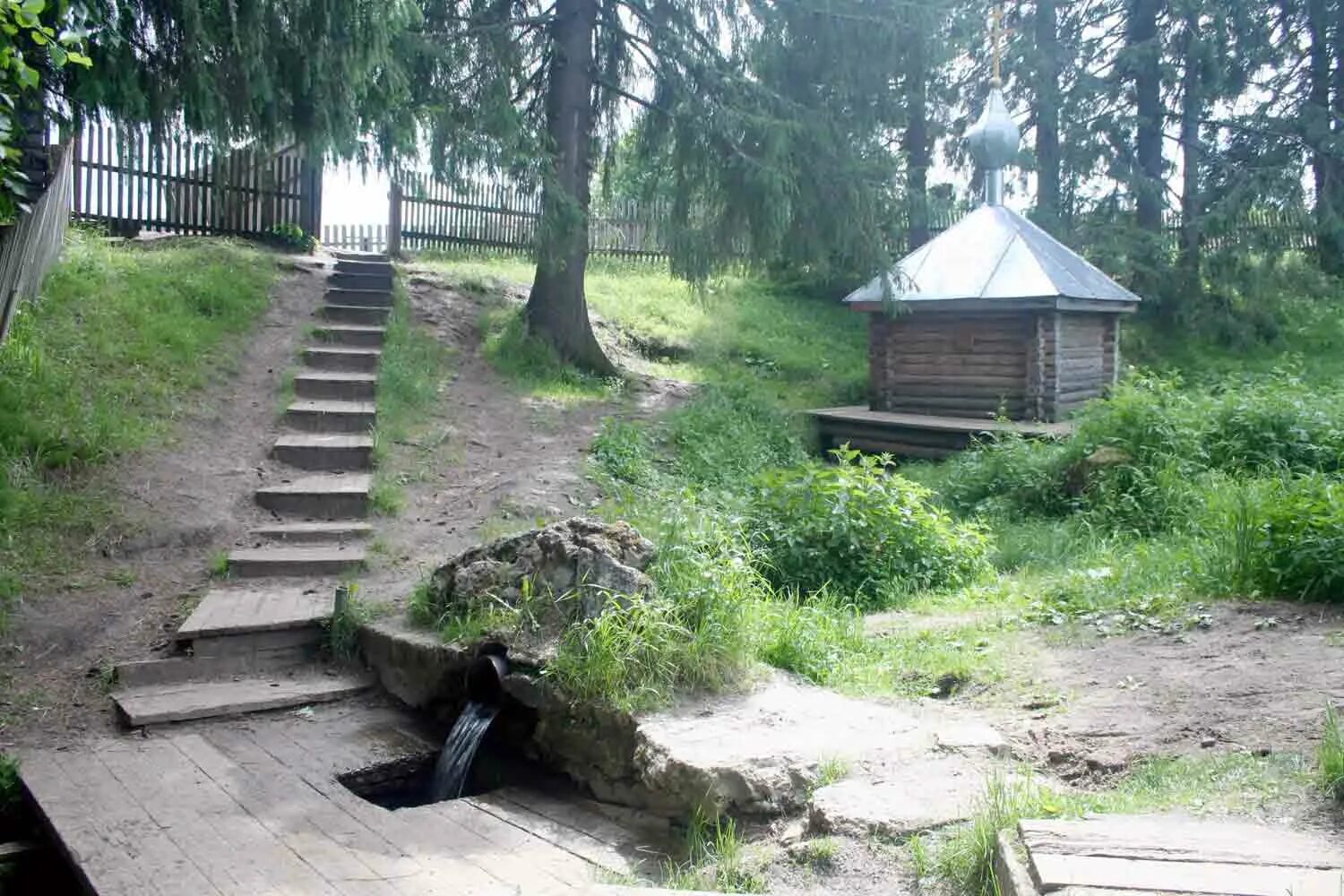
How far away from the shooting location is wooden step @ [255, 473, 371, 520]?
28.9ft

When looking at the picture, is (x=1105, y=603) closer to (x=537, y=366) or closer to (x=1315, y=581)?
(x=1315, y=581)

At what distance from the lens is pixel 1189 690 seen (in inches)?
209

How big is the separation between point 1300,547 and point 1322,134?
14.9 meters

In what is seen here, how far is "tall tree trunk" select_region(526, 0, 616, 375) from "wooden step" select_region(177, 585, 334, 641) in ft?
20.0

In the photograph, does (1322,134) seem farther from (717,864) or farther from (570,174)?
(717,864)

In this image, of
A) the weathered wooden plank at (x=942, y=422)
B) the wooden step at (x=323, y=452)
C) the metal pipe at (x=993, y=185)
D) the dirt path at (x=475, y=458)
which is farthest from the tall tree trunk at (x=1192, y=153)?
the wooden step at (x=323, y=452)

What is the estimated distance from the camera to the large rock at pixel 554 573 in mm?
5680

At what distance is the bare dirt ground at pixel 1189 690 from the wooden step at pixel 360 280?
10.0 meters

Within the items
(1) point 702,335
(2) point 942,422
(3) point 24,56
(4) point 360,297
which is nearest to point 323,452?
(3) point 24,56

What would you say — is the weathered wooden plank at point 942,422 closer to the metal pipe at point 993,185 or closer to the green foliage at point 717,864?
the metal pipe at point 993,185

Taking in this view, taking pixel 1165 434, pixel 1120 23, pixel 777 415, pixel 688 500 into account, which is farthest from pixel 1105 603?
pixel 1120 23

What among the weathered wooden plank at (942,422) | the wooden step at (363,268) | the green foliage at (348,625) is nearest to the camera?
the green foliage at (348,625)

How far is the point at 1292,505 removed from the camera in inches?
262

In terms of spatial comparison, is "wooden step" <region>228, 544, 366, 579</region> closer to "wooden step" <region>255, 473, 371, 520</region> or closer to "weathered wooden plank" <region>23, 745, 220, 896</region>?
"wooden step" <region>255, 473, 371, 520</region>
